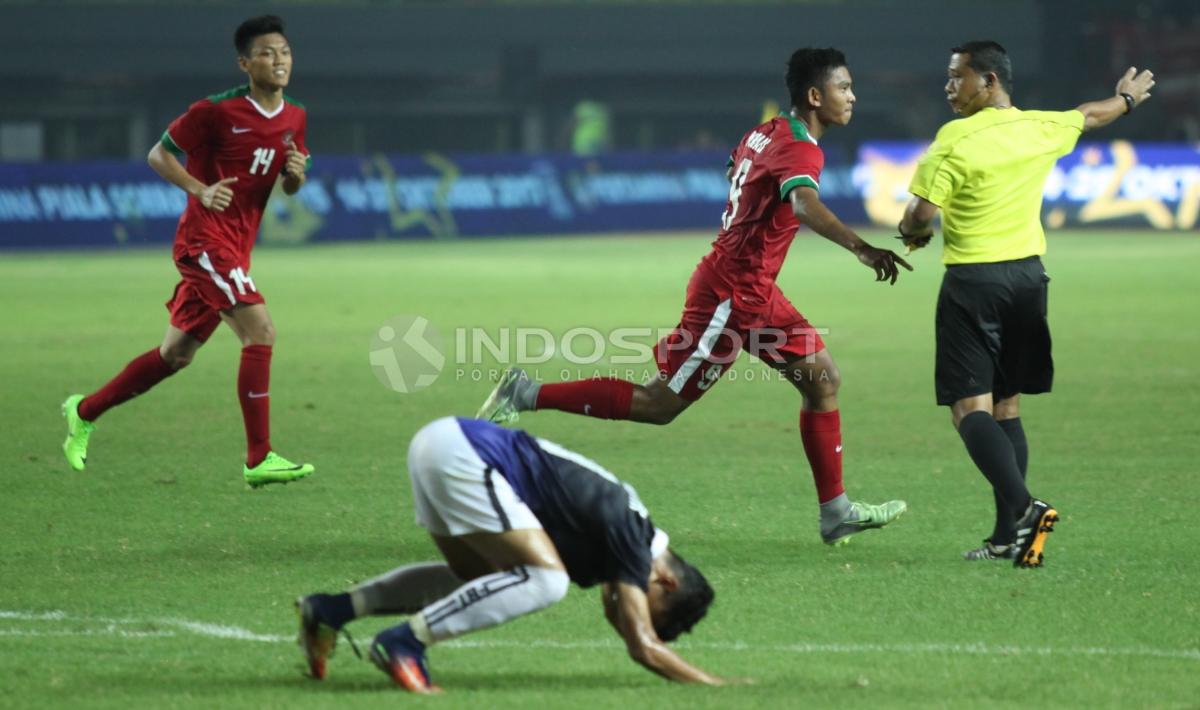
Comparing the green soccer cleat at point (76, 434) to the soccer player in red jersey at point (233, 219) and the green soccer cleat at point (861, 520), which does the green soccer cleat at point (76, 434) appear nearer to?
the soccer player in red jersey at point (233, 219)

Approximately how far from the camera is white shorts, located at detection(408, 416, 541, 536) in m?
4.71

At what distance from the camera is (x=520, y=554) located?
4727 millimetres

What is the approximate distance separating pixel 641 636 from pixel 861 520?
2.55m

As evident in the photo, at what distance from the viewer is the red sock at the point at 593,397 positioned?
7.30 meters

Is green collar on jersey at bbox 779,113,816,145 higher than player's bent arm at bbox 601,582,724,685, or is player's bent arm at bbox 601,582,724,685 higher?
green collar on jersey at bbox 779,113,816,145

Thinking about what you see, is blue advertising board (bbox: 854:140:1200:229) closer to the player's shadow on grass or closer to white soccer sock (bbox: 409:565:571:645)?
the player's shadow on grass

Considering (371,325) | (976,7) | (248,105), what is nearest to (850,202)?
(976,7)

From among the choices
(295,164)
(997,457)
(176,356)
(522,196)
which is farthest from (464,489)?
(522,196)

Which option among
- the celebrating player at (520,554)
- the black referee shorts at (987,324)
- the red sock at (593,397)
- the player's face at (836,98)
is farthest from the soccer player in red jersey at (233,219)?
the celebrating player at (520,554)

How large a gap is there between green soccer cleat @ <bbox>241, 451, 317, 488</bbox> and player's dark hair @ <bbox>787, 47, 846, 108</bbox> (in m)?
2.85

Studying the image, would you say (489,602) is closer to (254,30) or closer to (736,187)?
(736,187)

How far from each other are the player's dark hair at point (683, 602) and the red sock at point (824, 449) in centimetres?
232

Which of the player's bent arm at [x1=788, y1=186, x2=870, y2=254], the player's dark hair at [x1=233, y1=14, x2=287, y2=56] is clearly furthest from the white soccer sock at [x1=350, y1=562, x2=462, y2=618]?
the player's dark hair at [x1=233, y1=14, x2=287, y2=56]

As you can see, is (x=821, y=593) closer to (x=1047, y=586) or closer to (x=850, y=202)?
(x=1047, y=586)
